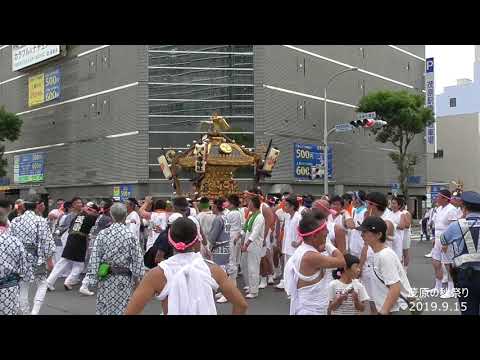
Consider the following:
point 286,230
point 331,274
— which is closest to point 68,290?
point 286,230

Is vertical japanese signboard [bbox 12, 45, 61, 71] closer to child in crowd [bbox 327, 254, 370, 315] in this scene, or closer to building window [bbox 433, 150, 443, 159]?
building window [bbox 433, 150, 443, 159]

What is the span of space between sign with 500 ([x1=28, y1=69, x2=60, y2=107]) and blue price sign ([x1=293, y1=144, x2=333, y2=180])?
20144 millimetres

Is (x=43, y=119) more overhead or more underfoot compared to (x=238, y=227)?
more overhead

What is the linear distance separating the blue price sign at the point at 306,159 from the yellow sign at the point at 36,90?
22.7 m

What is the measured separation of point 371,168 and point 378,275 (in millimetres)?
41219

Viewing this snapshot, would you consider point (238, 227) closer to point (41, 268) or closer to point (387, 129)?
point (41, 268)

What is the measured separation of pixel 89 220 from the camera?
35.4 feet

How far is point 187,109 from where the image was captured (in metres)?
35.8

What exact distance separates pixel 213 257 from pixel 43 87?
40.3 meters

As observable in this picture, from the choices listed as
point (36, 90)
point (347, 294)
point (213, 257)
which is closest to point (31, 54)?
point (36, 90)

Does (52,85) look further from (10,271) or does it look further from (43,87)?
(10,271)

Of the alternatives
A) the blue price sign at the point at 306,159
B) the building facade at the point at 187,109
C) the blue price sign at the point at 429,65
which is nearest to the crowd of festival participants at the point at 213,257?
the building facade at the point at 187,109

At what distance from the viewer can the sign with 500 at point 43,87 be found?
43.7 meters

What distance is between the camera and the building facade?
3569 cm
